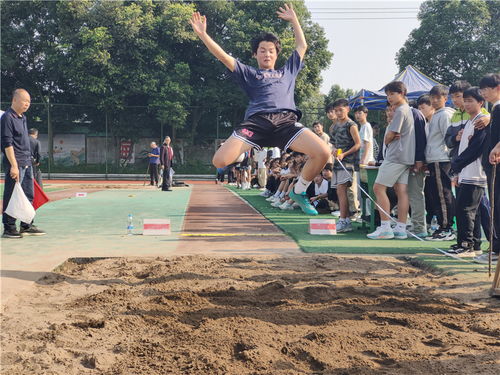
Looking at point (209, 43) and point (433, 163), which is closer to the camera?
point (209, 43)

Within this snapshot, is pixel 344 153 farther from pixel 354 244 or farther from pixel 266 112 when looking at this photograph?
pixel 266 112

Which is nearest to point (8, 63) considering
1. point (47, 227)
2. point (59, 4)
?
point (59, 4)

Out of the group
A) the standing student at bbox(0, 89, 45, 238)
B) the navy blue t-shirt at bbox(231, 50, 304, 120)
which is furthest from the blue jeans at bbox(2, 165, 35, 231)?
the navy blue t-shirt at bbox(231, 50, 304, 120)

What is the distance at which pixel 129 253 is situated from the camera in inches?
221

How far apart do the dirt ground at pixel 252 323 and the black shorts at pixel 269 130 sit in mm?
1343

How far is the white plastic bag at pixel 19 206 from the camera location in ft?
21.0

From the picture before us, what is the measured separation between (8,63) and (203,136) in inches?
570

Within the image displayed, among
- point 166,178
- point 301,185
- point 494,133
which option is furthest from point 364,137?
point 166,178

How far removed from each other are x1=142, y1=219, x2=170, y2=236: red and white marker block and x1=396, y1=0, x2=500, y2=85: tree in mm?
38250

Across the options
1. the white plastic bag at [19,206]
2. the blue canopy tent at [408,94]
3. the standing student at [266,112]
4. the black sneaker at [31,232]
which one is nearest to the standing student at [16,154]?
the black sneaker at [31,232]

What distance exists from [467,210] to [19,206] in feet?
18.1

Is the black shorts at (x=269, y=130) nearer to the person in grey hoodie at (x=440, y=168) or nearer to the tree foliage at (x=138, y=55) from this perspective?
the person in grey hoodie at (x=440, y=168)

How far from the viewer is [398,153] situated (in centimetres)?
656

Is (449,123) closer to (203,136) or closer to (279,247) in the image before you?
(279,247)
